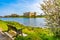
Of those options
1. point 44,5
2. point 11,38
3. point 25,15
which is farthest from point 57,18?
point 25,15

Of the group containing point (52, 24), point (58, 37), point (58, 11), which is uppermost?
point (58, 11)

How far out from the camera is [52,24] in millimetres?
8508

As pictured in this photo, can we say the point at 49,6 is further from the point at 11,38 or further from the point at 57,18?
the point at 11,38

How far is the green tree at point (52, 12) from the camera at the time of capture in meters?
8.38

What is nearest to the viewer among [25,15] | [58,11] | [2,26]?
[58,11]

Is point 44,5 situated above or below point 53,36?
above

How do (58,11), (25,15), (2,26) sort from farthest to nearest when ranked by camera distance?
(2,26), (25,15), (58,11)

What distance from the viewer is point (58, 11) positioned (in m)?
8.34

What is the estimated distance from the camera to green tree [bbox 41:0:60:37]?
838 cm

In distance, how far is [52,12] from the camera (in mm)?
8469

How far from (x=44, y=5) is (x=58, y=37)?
1.55m

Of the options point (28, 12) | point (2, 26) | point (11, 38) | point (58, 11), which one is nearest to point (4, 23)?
point (2, 26)

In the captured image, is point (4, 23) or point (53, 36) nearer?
point (53, 36)

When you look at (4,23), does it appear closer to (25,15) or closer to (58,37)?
(25,15)
